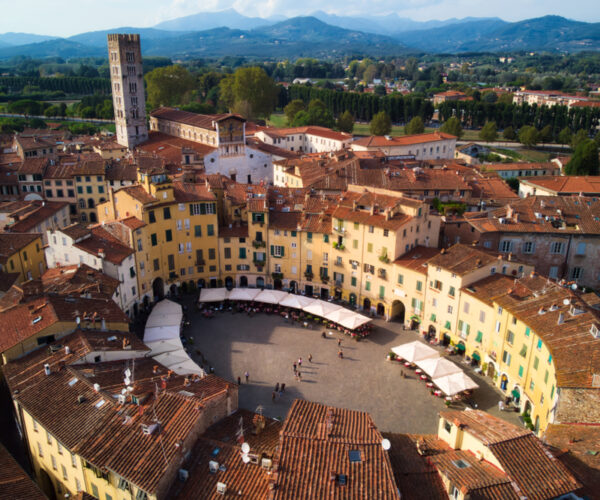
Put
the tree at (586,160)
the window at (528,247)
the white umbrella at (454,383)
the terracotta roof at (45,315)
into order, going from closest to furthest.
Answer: the terracotta roof at (45,315) → the white umbrella at (454,383) → the window at (528,247) → the tree at (586,160)

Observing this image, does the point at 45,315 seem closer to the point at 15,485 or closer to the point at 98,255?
the point at 98,255

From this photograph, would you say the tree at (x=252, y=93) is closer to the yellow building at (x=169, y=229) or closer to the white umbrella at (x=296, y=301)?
the yellow building at (x=169, y=229)

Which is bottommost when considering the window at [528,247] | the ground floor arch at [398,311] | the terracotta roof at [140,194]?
the ground floor arch at [398,311]

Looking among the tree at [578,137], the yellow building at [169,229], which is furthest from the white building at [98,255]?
the tree at [578,137]

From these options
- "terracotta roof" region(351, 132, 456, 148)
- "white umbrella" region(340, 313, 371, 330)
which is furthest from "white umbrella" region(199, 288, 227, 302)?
"terracotta roof" region(351, 132, 456, 148)

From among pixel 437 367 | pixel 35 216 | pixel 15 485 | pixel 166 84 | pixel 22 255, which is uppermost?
pixel 166 84

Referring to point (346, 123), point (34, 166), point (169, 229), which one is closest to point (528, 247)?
point (169, 229)

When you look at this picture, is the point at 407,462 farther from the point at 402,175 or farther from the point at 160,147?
the point at 160,147
